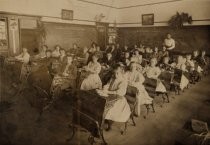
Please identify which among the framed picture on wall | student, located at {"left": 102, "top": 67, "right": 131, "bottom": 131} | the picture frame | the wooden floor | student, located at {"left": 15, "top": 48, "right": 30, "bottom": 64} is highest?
the framed picture on wall

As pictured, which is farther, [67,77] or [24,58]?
[24,58]

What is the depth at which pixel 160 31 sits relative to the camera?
658 centimetres

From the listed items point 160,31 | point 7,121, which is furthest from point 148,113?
point 160,31

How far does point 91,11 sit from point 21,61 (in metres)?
2.26

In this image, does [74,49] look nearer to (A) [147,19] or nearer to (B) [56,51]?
(B) [56,51]

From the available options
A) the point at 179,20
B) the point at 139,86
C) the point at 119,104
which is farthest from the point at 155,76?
the point at 179,20

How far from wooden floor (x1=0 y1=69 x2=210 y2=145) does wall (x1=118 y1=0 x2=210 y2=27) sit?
291 cm

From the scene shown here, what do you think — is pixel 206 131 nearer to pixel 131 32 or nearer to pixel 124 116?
pixel 124 116

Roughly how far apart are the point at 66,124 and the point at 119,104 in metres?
0.77

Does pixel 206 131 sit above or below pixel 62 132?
above

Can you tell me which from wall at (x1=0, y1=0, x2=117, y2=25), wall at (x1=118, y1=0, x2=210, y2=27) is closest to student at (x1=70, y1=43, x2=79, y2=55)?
wall at (x1=0, y1=0, x2=117, y2=25)

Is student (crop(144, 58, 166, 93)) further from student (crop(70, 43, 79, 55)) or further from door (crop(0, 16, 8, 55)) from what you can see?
door (crop(0, 16, 8, 55))

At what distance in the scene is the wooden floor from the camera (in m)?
2.10

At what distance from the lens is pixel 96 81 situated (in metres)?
3.25
